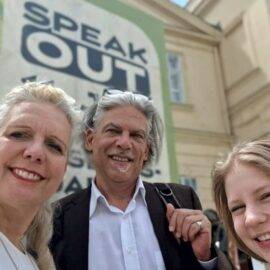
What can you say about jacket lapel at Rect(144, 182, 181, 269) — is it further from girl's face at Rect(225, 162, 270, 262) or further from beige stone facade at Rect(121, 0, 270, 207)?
beige stone facade at Rect(121, 0, 270, 207)

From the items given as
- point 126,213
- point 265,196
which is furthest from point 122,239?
point 265,196

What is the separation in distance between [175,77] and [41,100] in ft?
34.3

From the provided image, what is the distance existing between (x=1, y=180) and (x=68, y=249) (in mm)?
536

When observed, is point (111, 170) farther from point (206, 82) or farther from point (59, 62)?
point (206, 82)

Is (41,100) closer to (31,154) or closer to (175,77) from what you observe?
(31,154)

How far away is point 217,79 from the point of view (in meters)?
12.6

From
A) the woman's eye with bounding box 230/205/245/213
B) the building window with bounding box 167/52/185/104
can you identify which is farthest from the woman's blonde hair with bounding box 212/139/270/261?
the building window with bounding box 167/52/185/104

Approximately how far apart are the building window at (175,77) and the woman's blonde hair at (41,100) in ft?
31.9

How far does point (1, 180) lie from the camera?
168 cm

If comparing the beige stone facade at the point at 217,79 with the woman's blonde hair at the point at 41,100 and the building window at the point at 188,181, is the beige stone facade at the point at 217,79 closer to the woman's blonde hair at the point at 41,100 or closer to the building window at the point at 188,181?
the building window at the point at 188,181

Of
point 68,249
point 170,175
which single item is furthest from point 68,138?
point 170,175

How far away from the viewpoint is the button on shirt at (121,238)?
2.05 meters

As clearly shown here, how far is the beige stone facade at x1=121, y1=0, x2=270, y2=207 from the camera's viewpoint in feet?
36.6

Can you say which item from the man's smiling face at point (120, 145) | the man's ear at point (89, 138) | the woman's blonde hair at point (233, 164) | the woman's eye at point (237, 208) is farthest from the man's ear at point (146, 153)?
the woman's eye at point (237, 208)
